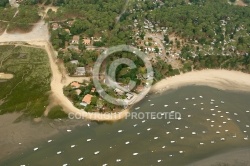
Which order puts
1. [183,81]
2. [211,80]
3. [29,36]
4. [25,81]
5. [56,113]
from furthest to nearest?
1. [29,36]
2. [211,80]
3. [183,81]
4. [25,81]
5. [56,113]

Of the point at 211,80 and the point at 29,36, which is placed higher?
the point at 29,36

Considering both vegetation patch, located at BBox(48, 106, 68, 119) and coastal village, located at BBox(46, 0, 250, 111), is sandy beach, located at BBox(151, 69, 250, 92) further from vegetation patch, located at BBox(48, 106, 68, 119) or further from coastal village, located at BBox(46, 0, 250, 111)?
vegetation patch, located at BBox(48, 106, 68, 119)

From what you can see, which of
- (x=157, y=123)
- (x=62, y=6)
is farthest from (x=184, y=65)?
(x=62, y=6)

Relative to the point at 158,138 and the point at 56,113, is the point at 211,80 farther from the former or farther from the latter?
the point at 56,113

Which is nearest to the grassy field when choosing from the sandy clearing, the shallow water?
the sandy clearing

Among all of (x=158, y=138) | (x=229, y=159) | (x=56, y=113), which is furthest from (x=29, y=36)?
(x=229, y=159)

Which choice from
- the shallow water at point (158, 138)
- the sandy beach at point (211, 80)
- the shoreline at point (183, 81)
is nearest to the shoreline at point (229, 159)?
the shallow water at point (158, 138)

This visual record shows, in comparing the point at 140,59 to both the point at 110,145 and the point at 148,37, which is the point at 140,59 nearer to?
the point at 148,37
